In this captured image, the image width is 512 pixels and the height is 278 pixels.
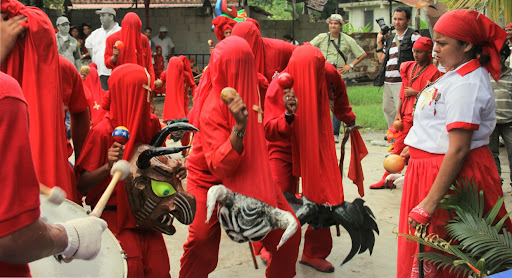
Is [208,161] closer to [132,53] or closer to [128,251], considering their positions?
[128,251]

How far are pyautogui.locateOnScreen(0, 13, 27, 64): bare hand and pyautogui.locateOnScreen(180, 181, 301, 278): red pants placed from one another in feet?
4.56

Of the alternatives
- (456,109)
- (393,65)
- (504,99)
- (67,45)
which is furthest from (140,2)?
(456,109)

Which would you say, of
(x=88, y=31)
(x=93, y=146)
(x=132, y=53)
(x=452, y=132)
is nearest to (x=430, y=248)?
(x=452, y=132)

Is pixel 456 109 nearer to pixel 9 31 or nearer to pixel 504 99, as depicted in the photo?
pixel 9 31

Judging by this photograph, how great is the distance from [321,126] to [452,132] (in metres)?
1.33

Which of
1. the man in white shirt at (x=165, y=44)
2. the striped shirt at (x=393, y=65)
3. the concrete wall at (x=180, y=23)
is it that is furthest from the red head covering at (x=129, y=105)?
the concrete wall at (x=180, y=23)

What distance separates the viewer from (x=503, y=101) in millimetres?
7062

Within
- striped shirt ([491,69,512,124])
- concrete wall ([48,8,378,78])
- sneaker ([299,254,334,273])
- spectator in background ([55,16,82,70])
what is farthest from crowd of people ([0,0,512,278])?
concrete wall ([48,8,378,78])

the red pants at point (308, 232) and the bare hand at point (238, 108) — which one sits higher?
the bare hand at point (238, 108)

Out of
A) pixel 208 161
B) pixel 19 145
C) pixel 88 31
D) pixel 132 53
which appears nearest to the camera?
pixel 19 145

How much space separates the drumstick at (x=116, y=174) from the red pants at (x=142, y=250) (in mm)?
658

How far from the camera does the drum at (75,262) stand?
2.27 meters

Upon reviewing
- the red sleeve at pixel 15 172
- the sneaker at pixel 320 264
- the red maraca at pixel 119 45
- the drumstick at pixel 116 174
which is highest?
the red sleeve at pixel 15 172

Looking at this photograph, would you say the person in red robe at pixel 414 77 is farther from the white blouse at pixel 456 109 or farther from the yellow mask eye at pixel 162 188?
the yellow mask eye at pixel 162 188
